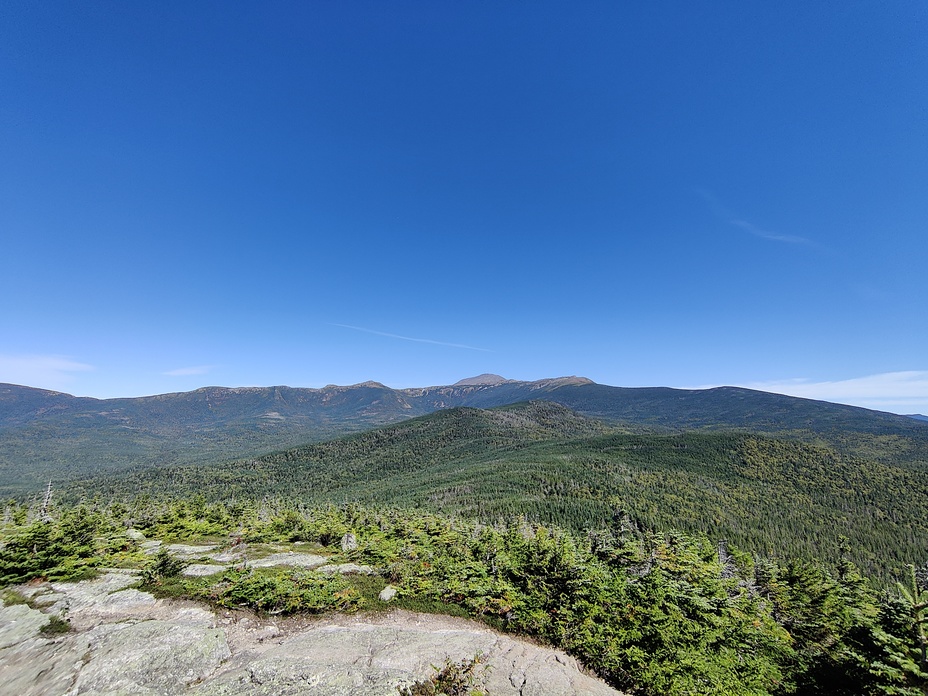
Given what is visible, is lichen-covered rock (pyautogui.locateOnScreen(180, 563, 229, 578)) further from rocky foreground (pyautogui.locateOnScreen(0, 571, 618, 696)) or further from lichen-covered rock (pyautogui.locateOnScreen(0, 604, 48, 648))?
lichen-covered rock (pyautogui.locateOnScreen(0, 604, 48, 648))

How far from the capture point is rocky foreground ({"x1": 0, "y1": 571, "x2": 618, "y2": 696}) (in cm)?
1293

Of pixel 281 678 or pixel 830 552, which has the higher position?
pixel 281 678

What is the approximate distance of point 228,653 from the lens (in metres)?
15.4

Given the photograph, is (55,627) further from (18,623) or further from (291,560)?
(291,560)

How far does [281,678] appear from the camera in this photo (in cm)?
1334

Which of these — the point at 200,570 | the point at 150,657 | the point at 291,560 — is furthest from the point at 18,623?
the point at 291,560

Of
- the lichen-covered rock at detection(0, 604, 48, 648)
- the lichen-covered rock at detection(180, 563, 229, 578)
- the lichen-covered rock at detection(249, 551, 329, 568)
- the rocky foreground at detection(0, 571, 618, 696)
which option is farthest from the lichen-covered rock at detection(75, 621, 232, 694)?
the lichen-covered rock at detection(249, 551, 329, 568)

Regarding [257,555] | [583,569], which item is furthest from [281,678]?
→ [257,555]

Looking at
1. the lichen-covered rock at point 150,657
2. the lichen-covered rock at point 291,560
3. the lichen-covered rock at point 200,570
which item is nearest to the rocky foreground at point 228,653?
the lichen-covered rock at point 150,657

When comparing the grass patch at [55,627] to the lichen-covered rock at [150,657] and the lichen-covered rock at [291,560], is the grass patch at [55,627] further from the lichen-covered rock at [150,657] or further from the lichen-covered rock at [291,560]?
the lichen-covered rock at [291,560]

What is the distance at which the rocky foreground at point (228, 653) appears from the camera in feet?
42.4

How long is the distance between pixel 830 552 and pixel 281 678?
861ft

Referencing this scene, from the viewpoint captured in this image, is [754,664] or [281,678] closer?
[281,678]

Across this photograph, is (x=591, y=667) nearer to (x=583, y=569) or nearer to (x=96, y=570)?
(x=583, y=569)
